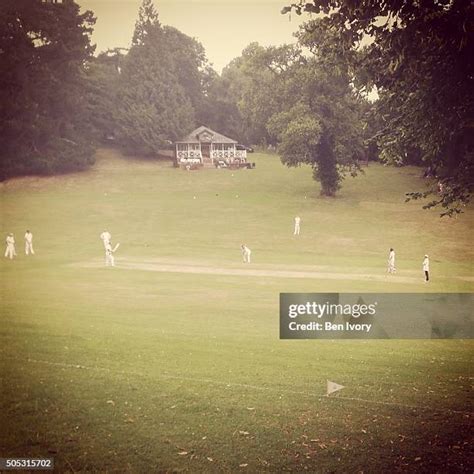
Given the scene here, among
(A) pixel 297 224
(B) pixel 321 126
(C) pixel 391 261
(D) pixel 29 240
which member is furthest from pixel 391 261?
(D) pixel 29 240

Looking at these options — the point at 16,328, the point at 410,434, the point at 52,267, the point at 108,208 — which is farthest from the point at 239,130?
the point at 410,434

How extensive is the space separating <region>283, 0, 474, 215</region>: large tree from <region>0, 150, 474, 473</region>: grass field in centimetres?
90

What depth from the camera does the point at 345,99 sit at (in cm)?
989

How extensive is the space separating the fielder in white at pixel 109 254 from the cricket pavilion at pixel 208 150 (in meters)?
2.61

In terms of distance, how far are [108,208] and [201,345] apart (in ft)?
14.1

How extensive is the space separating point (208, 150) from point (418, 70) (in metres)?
4.29

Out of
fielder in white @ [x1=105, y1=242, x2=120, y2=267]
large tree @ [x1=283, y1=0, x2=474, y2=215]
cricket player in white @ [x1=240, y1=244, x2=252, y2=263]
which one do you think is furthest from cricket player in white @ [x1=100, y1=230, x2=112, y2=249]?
large tree @ [x1=283, y1=0, x2=474, y2=215]

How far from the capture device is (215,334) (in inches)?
323

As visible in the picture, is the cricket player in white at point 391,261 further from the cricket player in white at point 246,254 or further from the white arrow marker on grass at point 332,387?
the white arrow marker on grass at point 332,387

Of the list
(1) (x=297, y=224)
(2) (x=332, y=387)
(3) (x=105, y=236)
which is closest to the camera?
(2) (x=332, y=387)

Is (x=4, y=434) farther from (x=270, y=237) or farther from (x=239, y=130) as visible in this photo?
(x=270, y=237)

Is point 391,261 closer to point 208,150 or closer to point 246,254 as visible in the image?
point 246,254

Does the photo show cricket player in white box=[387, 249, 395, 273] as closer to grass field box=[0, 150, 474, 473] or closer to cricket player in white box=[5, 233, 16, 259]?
grass field box=[0, 150, 474, 473]

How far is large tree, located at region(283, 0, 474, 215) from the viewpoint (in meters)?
6.97
